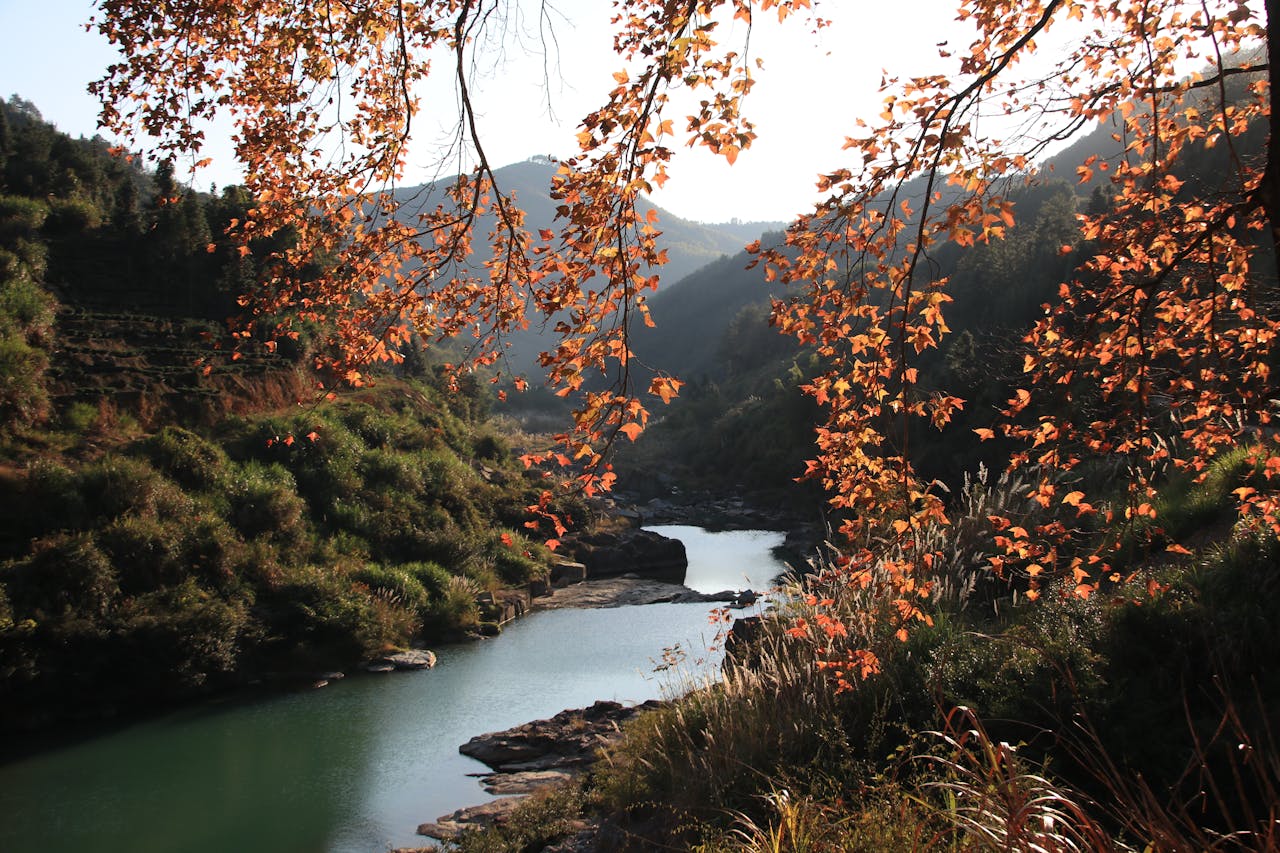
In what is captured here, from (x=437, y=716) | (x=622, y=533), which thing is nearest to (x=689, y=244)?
(x=622, y=533)

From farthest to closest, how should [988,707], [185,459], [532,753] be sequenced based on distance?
[185,459]
[532,753]
[988,707]

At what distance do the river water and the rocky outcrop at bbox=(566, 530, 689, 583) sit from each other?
6.87 m

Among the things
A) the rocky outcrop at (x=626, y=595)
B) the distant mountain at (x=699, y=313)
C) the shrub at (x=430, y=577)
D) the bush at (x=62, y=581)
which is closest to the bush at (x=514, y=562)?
the rocky outcrop at (x=626, y=595)

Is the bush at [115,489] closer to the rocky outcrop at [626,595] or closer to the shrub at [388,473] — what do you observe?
the shrub at [388,473]

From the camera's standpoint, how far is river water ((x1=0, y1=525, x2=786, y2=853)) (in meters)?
8.54

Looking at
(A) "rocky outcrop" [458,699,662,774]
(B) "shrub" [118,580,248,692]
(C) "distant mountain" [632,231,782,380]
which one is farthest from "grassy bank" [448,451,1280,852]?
(C) "distant mountain" [632,231,782,380]

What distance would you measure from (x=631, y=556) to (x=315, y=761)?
42.5 ft

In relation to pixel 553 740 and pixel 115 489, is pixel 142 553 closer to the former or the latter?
pixel 115 489

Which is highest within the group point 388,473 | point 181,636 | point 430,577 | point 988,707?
point 388,473

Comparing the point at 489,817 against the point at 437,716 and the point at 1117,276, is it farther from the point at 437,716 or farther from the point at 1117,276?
the point at 1117,276

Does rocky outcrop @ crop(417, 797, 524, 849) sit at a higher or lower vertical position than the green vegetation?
lower

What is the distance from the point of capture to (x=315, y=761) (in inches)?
412

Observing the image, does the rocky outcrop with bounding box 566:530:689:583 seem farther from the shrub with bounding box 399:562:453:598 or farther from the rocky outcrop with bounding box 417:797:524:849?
the rocky outcrop with bounding box 417:797:524:849

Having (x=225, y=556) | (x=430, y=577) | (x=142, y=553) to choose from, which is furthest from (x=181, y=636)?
A: (x=430, y=577)
